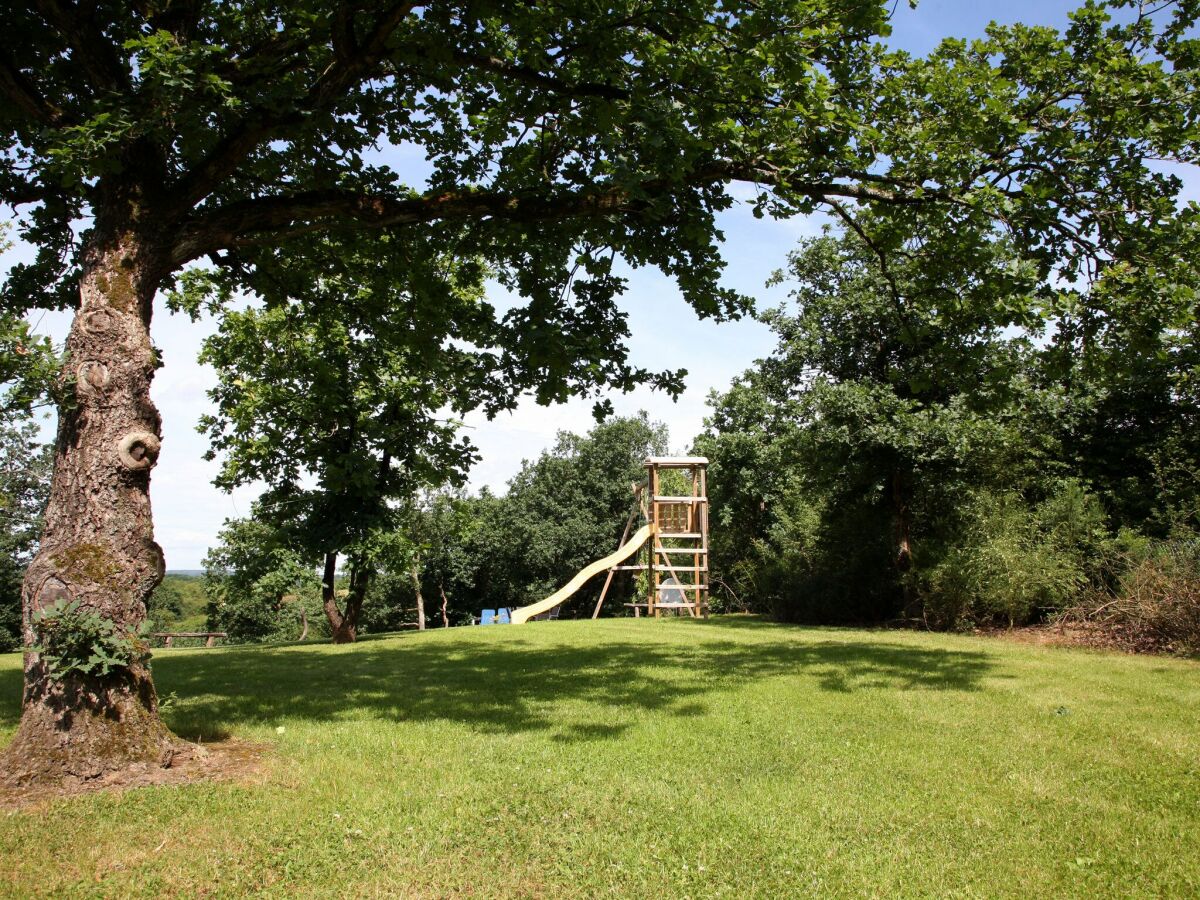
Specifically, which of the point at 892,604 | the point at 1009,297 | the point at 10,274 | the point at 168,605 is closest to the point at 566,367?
the point at 1009,297

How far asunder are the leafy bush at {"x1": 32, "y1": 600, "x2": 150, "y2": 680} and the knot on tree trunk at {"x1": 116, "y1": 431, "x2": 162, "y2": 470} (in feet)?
3.37

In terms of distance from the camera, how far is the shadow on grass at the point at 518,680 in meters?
7.19

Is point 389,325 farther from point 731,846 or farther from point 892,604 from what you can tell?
point 892,604

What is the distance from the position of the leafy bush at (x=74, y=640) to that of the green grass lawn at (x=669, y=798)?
0.87m

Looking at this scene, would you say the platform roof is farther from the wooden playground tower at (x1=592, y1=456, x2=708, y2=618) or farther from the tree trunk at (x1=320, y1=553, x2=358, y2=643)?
the tree trunk at (x1=320, y1=553, x2=358, y2=643)

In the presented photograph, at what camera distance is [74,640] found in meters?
5.01

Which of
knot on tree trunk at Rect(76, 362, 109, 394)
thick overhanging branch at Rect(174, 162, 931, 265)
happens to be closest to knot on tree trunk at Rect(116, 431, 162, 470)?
knot on tree trunk at Rect(76, 362, 109, 394)

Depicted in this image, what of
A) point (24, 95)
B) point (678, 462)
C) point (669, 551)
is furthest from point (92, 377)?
point (669, 551)

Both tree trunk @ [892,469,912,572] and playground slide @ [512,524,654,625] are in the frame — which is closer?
tree trunk @ [892,469,912,572]

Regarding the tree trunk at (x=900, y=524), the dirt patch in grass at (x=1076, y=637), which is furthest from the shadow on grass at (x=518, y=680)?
the tree trunk at (x=900, y=524)

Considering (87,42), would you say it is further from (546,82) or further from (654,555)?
(654,555)

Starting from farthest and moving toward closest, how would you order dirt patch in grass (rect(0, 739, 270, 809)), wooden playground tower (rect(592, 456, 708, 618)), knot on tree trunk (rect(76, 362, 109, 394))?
wooden playground tower (rect(592, 456, 708, 618)) → knot on tree trunk (rect(76, 362, 109, 394)) → dirt patch in grass (rect(0, 739, 270, 809))

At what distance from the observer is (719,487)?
105 feet

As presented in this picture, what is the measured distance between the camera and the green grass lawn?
3.72 meters
